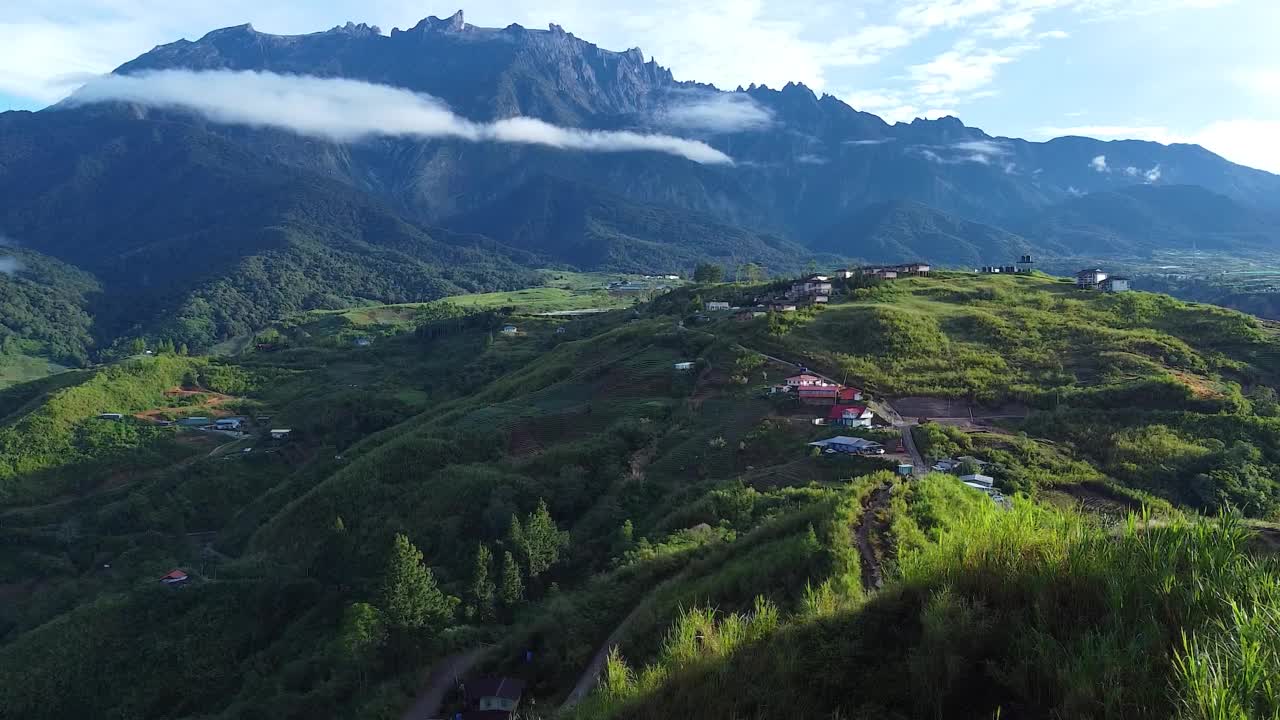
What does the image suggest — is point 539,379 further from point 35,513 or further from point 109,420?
point 109,420

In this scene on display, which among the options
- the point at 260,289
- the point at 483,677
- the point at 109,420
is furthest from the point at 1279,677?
the point at 260,289

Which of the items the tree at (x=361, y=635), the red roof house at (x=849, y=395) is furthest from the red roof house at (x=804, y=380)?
the tree at (x=361, y=635)

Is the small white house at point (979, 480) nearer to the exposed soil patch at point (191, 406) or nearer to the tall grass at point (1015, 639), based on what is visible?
the tall grass at point (1015, 639)

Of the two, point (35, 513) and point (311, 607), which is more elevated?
point (311, 607)

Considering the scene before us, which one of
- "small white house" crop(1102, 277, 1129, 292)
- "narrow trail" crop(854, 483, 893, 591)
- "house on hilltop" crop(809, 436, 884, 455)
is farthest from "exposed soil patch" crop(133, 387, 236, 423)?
"small white house" crop(1102, 277, 1129, 292)

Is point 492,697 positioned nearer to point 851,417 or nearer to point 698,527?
point 698,527

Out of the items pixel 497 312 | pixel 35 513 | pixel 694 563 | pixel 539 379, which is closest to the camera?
pixel 694 563

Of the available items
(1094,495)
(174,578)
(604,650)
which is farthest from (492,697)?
(174,578)
